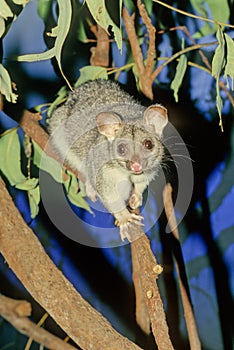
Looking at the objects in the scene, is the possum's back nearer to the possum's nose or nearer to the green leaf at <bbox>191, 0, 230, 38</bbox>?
the possum's nose

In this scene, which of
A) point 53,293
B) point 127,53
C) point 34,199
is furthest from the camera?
point 127,53

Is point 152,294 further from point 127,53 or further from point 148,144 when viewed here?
point 127,53

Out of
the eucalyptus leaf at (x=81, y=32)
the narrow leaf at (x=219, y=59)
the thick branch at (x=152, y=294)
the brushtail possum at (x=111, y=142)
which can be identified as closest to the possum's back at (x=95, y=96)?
the brushtail possum at (x=111, y=142)

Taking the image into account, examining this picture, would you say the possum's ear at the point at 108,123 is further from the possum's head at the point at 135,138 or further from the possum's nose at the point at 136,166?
the possum's nose at the point at 136,166

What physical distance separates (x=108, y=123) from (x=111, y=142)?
11cm

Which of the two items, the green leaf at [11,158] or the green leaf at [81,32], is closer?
the green leaf at [11,158]

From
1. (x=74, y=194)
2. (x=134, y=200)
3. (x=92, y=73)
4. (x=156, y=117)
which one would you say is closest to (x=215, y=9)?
(x=92, y=73)

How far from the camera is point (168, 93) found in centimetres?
295

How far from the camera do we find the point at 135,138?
2.18 m

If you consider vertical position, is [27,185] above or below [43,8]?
below

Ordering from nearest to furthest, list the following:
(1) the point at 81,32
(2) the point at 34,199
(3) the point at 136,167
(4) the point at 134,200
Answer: (3) the point at 136,167 → (4) the point at 134,200 → (2) the point at 34,199 → (1) the point at 81,32

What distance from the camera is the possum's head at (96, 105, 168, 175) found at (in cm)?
209

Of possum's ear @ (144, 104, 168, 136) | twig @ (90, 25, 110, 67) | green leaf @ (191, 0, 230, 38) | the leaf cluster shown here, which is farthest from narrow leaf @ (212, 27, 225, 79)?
twig @ (90, 25, 110, 67)

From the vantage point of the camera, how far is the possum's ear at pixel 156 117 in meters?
2.05
